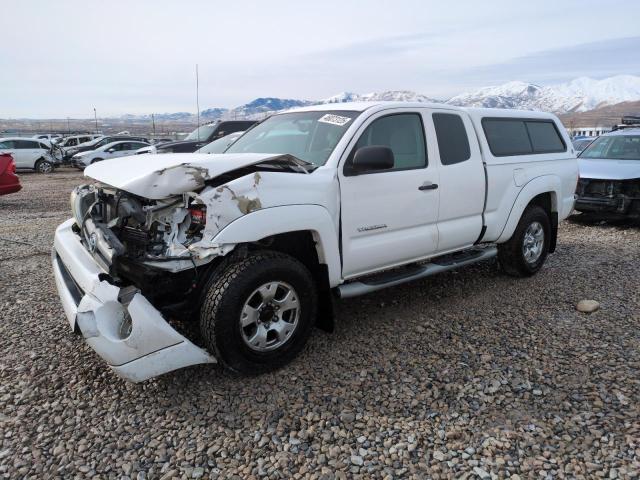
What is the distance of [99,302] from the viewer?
2.93 meters

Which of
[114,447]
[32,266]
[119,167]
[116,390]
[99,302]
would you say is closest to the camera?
[114,447]

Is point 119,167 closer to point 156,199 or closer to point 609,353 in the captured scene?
point 156,199

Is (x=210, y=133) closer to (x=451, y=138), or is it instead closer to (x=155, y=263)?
(x=451, y=138)

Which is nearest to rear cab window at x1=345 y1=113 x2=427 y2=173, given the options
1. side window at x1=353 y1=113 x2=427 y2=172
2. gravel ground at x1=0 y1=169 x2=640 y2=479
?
side window at x1=353 y1=113 x2=427 y2=172

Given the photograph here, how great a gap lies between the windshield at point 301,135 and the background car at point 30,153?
764 inches

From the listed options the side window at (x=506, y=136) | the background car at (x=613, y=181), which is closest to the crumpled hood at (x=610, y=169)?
the background car at (x=613, y=181)

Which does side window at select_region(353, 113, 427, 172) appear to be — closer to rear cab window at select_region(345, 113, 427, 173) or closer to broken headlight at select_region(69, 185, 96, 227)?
rear cab window at select_region(345, 113, 427, 173)

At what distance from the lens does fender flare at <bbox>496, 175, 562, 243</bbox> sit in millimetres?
5090

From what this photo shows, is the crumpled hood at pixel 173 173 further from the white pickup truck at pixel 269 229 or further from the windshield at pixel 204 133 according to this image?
the windshield at pixel 204 133

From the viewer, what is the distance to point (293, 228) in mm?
3311

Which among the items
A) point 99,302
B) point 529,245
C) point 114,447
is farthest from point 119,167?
point 529,245

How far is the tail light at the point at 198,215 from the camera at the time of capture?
3.06 m

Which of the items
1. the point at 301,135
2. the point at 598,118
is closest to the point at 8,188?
the point at 301,135

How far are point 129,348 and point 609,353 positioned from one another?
3414 mm
